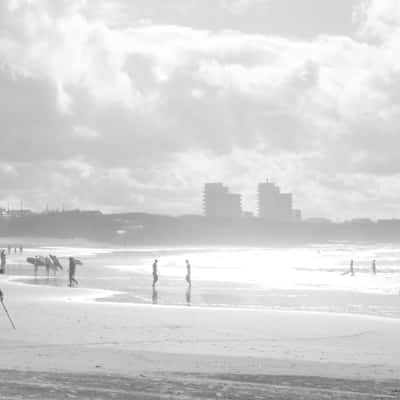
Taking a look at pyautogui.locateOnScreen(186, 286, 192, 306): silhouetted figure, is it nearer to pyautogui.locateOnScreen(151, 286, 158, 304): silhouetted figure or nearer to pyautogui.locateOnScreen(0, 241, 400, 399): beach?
pyautogui.locateOnScreen(151, 286, 158, 304): silhouetted figure

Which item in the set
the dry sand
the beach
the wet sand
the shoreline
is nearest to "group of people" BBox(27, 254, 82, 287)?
the shoreline

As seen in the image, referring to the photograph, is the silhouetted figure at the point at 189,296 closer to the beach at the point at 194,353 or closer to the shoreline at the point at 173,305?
the shoreline at the point at 173,305

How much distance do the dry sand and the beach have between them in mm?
21

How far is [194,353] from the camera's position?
15656mm

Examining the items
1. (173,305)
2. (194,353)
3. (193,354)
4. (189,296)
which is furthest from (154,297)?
(193,354)

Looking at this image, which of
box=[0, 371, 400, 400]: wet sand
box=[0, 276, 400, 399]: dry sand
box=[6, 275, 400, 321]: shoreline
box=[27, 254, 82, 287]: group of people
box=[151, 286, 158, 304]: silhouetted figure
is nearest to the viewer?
box=[0, 371, 400, 400]: wet sand

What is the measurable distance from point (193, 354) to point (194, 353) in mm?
166

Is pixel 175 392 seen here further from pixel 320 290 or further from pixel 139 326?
pixel 320 290

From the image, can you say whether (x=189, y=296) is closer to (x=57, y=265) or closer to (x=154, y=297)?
(x=154, y=297)

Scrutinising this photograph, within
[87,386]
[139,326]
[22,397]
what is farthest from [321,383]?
[139,326]

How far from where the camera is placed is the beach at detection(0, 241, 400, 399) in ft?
36.9

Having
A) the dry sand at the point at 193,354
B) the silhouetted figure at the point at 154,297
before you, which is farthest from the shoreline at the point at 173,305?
the silhouetted figure at the point at 154,297

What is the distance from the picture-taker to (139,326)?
783 inches

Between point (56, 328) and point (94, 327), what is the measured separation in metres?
1.09
